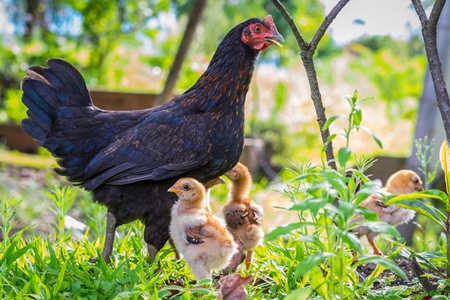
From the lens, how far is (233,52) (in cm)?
393

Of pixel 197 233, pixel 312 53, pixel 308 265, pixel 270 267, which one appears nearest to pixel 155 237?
pixel 197 233

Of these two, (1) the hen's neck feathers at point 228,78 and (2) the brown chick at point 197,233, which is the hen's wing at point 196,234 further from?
(1) the hen's neck feathers at point 228,78

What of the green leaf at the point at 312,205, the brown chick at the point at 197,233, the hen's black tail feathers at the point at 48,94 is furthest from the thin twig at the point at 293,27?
the hen's black tail feathers at the point at 48,94

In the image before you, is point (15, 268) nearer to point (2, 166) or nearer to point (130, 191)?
point (130, 191)

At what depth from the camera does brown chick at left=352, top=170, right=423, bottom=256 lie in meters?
3.78

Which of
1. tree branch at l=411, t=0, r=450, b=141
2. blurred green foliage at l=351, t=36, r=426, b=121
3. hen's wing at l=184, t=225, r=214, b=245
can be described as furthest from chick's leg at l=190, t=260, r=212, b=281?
blurred green foliage at l=351, t=36, r=426, b=121

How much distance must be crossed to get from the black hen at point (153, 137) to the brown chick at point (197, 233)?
0.84 ft

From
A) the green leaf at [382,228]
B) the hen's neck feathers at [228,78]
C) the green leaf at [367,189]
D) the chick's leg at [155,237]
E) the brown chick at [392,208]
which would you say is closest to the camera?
the green leaf at [382,228]

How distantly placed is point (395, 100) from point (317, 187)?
1588cm

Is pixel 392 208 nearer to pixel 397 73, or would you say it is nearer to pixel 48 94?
pixel 48 94

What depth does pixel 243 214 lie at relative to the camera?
12.7 feet

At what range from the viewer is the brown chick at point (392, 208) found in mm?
3781

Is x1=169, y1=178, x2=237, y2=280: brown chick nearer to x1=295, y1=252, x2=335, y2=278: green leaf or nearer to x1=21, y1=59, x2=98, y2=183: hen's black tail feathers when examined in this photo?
x1=21, y1=59, x2=98, y2=183: hen's black tail feathers

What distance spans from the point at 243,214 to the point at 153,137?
77 cm
